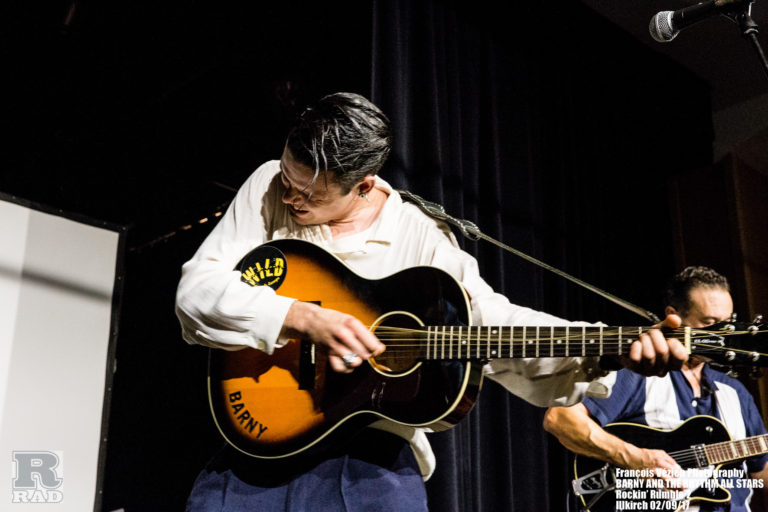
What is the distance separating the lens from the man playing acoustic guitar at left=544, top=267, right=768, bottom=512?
2.52m

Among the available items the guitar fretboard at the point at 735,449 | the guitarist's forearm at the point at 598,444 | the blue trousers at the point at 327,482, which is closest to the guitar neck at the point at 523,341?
the blue trousers at the point at 327,482

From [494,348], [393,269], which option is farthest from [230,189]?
[494,348]

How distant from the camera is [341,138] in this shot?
164 cm

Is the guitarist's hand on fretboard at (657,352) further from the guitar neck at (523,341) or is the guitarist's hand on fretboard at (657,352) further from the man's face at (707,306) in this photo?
the man's face at (707,306)

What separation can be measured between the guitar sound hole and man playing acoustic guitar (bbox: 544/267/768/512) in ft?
4.23

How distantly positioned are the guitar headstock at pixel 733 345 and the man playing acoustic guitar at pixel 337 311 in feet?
0.18

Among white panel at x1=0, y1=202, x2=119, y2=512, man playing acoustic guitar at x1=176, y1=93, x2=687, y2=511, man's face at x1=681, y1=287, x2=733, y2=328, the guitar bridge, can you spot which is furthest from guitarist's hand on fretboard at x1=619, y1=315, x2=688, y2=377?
white panel at x1=0, y1=202, x2=119, y2=512

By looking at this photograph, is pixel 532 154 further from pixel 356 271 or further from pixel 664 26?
pixel 356 271

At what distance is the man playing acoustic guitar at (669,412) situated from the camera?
2.52 metres

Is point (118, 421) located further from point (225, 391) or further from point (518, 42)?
point (225, 391)

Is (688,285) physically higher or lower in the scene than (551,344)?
higher

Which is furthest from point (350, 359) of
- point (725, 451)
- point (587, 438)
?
point (725, 451)

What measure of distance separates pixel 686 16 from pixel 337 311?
1165 millimetres

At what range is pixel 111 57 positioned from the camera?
381cm
